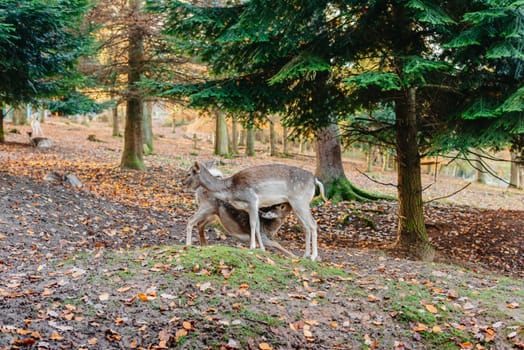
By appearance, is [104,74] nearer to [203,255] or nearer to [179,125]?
[203,255]

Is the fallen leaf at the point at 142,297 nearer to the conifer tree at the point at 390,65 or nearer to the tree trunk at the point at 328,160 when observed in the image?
the conifer tree at the point at 390,65

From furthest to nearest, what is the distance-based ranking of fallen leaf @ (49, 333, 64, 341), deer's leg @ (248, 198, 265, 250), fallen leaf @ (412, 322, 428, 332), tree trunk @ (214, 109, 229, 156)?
tree trunk @ (214, 109, 229, 156)
deer's leg @ (248, 198, 265, 250)
fallen leaf @ (412, 322, 428, 332)
fallen leaf @ (49, 333, 64, 341)

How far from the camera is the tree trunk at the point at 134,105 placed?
14.7m

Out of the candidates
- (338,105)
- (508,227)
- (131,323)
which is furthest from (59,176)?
(508,227)

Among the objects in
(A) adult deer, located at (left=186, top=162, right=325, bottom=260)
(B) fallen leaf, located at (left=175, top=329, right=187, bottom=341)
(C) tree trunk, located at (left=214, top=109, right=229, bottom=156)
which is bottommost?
(B) fallen leaf, located at (left=175, top=329, right=187, bottom=341)

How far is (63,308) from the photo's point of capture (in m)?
4.39

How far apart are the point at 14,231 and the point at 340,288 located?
17.6ft

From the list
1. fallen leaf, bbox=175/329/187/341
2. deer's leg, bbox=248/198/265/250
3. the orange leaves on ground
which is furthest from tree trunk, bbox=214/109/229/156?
fallen leaf, bbox=175/329/187/341

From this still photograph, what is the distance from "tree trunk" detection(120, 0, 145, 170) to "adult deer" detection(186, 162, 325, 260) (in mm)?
8530

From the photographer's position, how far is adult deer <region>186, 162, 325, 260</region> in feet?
21.9

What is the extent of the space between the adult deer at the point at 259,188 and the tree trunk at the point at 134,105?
853cm

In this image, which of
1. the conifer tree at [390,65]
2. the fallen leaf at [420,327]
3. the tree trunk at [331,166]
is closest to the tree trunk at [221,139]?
the tree trunk at [331,166]

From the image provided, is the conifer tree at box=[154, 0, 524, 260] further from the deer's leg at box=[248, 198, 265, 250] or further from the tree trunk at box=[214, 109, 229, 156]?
the tree trunk at box=[214, 109, 229, 156]

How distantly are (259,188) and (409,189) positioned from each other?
11.2ft
